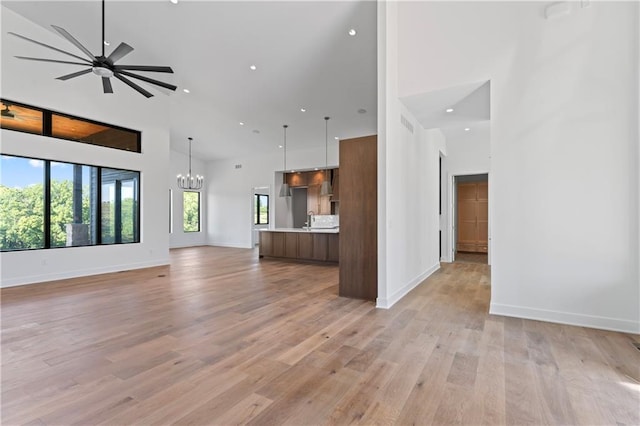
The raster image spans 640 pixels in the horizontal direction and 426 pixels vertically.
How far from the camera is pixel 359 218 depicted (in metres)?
4.30

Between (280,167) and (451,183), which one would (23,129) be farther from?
(451,183)

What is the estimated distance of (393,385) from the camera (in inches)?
82.2

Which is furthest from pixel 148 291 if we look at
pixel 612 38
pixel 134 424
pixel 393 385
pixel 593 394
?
pixel 612 38

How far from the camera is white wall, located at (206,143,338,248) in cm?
1038

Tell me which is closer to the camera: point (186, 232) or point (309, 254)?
point (309, 254)

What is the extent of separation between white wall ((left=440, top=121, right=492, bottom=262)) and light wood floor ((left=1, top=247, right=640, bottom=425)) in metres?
4.18

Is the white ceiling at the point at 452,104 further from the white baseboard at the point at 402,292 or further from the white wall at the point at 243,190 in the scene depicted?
the white wall at the point at 243,190

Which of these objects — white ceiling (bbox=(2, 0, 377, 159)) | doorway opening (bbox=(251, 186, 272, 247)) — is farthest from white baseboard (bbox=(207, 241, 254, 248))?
white ceiling (bbox=(2, 0, 377, 159))

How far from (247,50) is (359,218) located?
375cm

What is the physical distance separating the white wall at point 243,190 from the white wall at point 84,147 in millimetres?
3950

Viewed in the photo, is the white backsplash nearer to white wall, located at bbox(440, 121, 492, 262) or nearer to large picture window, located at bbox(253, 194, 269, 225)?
white wall, located at bbox(440, 121, 492, 262)

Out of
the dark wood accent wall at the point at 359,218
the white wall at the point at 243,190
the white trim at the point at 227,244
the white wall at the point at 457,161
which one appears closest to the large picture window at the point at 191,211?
the white wall at the point at 243,190

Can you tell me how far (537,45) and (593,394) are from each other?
11.5ft

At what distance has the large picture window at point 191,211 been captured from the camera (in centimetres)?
1174
